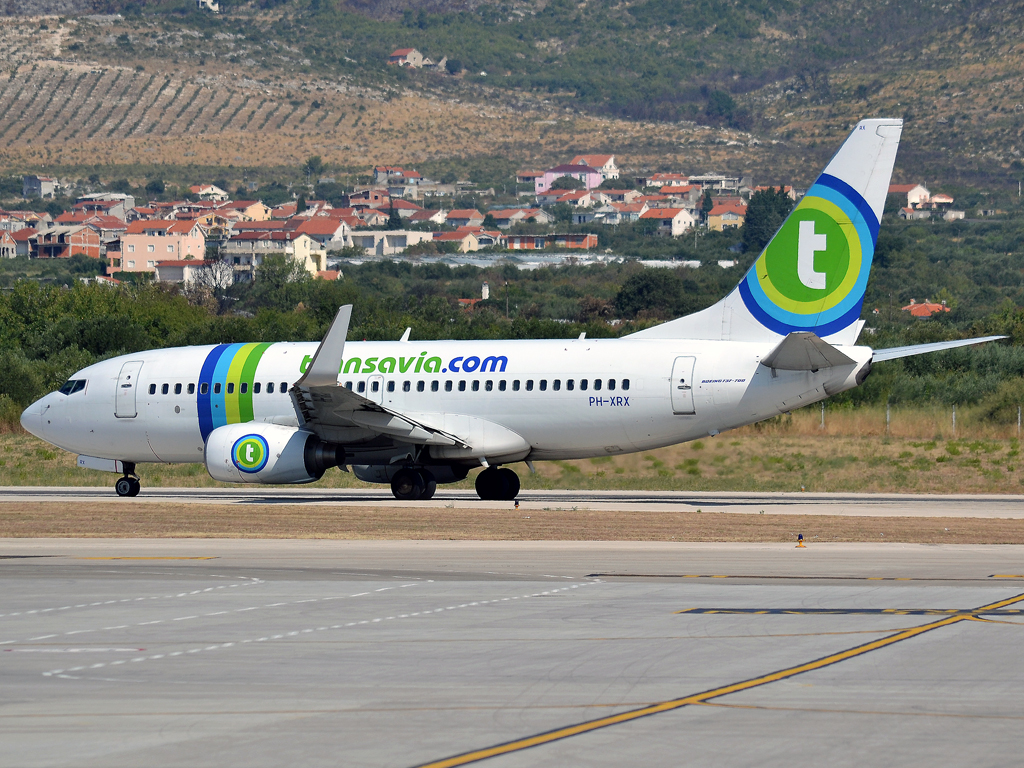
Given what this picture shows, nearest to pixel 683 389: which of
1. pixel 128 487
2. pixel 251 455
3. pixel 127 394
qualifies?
pixel 251 455

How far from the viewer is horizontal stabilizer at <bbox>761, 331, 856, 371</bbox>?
95.3 ft

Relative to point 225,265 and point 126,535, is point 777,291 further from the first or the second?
A: point 225,265

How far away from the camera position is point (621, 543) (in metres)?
23.7

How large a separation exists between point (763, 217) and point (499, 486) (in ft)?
443

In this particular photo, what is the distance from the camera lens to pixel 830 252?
101 feet

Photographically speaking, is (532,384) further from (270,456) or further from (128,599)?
(128,599)

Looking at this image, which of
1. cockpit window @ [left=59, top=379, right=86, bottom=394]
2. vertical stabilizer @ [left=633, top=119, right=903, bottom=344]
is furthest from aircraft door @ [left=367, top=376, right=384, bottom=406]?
cockpit window @ [left=59, top=379, right=86, bottom=394]

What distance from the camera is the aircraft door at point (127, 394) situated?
35375 millimetres

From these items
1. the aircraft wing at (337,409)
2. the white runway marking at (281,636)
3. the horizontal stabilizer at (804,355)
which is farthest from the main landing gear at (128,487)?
the white runway marking at (281,636)

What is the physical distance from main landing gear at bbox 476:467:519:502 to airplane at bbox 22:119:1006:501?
0.10ft

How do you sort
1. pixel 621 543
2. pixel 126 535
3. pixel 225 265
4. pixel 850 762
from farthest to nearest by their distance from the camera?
pixel 225 265, pixel 126 535, pixel 621 543, pixel 850 762

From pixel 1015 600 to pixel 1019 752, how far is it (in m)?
7.33

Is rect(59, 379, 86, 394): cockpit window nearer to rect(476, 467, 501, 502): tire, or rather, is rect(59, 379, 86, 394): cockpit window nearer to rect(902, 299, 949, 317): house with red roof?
rect(476, 467, 501, 502): tire

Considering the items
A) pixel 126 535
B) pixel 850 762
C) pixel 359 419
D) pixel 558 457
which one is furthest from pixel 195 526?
pixel 850 762
